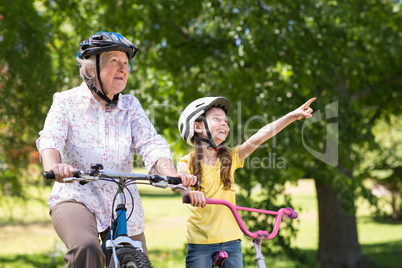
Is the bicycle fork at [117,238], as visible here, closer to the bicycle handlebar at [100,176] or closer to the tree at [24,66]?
the bicycle handlebar at [100,176]

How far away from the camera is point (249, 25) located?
705 centimetres

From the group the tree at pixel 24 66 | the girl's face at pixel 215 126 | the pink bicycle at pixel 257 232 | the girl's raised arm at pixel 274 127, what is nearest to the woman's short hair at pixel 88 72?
the pink bicycle at pixel 257 232

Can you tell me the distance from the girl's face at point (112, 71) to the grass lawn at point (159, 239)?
490 cm

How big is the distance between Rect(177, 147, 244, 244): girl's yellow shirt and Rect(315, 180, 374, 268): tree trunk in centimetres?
711

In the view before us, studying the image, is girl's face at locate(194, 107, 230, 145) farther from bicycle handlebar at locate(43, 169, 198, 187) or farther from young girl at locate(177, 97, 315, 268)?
bicycle handlebar at locate(43, 169, 198, 187)

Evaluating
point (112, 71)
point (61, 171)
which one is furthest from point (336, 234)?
point (61, 171)

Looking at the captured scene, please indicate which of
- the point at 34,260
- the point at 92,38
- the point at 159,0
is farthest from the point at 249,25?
the point at 34,260

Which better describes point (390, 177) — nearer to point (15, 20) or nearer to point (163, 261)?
point (163, 261)

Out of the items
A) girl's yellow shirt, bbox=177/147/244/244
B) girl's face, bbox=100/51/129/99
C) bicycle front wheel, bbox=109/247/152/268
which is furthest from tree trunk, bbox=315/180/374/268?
bicycle front wheel, bbox=109/247/152/268

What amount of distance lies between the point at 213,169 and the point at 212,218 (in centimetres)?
39

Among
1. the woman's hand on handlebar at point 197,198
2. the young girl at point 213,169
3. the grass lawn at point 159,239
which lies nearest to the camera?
the woman's hand on handlebar at point 197,198

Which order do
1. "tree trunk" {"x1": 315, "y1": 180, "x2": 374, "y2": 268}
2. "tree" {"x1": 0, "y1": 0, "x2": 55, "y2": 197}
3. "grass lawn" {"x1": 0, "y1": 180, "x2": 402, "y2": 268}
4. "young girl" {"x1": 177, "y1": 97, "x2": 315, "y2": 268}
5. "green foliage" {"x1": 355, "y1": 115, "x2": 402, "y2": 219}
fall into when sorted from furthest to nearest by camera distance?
"green foliage" {"x1": 355, "y1": 115, "x2": 402, "y2": 219}
"grass lawn" {"x1": 0, "y1": 180, "x2": 402, "y2": 268}
"tree trunk" {"x1": 315, "y1": 180, "x2": 374, "y2": 268}
"tree" {"x1": 0, "y1": 0, "x2": 55, "y2": 197}
"young girl" {"x1": 177, "y1": 97, "x2": 315, "y2": 268}

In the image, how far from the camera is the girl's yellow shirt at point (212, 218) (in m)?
3.64

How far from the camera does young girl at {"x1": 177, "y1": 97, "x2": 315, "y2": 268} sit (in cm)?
364
